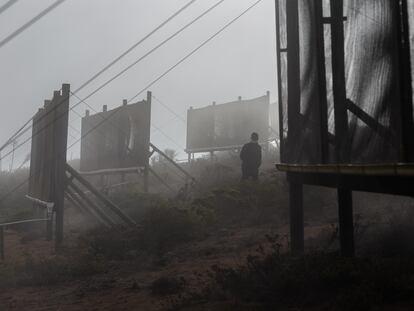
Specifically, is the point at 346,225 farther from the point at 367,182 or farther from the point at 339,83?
the point at 339,83

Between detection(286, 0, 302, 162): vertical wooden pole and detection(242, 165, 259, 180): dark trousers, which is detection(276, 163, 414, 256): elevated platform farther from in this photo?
detection(242, 165, 259, 180): dark trousers

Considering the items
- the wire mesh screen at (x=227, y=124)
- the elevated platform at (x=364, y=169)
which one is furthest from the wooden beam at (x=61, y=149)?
the wire mesh screen at (x=227, y=124)

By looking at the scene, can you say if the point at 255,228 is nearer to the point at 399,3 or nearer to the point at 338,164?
the point at 338,164

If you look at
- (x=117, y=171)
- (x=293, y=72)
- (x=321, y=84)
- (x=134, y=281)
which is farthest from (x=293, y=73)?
(x=117, y=171)

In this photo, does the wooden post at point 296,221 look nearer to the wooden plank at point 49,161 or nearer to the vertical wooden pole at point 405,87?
the vertical wooden pole at point 405,87

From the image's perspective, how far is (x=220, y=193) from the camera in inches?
540

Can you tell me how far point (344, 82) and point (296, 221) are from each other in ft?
9.10

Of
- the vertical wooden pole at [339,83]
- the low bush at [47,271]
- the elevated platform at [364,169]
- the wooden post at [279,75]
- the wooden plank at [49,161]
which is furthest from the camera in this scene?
the wooden plank at [49,161]

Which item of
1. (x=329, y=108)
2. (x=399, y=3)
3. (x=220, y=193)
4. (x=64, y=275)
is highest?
(x=399, y=3)

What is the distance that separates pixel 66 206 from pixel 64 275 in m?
12.0

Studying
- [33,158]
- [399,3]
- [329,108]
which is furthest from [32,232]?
[399,3]

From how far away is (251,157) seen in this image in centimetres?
1480

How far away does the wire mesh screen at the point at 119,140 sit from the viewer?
18.4 meters

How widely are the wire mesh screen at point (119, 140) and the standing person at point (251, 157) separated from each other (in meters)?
4.55
